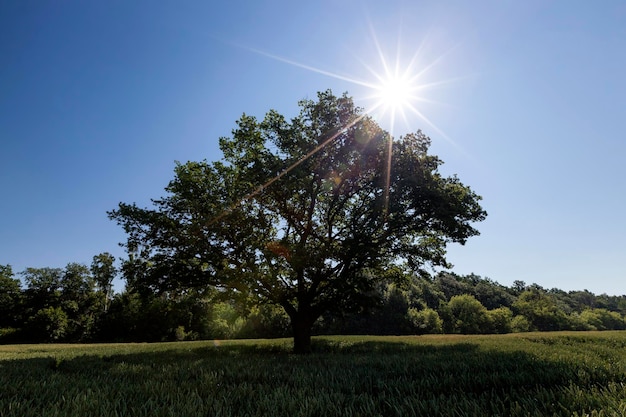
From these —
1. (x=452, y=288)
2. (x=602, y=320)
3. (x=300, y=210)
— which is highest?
(x=300, y=210)

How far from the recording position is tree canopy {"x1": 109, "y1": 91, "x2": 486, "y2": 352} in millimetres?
18406

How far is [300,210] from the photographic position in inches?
873

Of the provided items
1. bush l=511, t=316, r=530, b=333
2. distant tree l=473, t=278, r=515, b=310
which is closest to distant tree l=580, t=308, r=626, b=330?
distant tree l=473, t=278, r=515, b=310

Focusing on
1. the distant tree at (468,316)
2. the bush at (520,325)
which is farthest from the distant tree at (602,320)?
the distant tree at (468,316)

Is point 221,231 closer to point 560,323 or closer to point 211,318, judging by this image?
point 211,318

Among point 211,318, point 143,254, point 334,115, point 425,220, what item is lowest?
point 211,318

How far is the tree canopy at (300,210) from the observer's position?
60.4 ft

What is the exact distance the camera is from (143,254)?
20.1m

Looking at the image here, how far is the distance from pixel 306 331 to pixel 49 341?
62.6m

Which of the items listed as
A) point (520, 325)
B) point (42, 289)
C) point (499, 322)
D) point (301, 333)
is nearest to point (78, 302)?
point (42, 289)

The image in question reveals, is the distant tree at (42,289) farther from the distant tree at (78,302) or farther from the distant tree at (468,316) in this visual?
the distant tree at (468,316)

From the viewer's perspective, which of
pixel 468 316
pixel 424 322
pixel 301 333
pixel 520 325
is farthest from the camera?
pixel 520 325

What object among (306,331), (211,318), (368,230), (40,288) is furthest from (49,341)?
(368,230)

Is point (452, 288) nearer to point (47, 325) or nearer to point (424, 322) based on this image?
point (424, 322)
